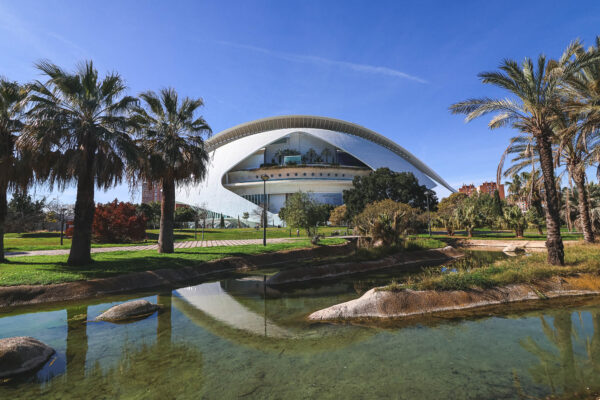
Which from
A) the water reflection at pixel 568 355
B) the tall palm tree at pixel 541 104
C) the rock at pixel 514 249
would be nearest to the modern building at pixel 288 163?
the rock at pixel 514 249

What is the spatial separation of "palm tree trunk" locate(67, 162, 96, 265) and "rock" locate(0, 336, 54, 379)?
857 centimetres

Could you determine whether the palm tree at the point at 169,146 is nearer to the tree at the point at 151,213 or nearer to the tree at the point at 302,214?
the tree at the point at 302,214

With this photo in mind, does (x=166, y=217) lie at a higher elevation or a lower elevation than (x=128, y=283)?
higher

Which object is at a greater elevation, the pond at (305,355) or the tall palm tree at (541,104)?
the tall palm tree at (541,104)

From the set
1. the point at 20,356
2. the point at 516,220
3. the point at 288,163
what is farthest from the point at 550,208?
the point at 288,163

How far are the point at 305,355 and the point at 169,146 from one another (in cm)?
1384

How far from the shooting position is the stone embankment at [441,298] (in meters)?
7.81

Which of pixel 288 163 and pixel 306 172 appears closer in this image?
pixel 306 172

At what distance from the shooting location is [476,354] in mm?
5414

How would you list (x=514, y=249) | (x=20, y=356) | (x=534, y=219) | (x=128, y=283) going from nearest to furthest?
(x=20, y=356) → (x=128, y=283) → (x=514, y=249) → (x=534, y=219)

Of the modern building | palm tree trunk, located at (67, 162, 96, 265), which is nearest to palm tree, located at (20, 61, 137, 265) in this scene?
palm tree trunk, located at (67, 162, 96, 265)

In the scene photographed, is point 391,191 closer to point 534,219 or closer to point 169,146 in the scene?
point 534,219

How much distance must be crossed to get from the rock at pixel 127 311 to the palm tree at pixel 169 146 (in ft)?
28.2

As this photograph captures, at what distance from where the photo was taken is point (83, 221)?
43.5 ft
